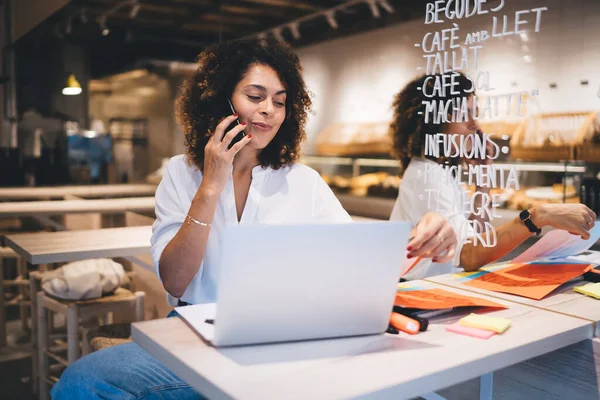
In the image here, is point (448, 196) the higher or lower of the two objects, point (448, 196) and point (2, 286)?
the higher

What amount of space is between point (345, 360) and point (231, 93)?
1031 millimetres

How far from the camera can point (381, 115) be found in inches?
122

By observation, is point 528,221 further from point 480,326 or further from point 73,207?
point 73,207

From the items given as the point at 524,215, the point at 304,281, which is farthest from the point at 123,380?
the point at 524,215

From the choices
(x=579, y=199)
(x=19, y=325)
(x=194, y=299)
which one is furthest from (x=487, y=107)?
(x=19, y=325)

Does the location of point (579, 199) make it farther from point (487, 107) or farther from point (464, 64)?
point (464, 64)

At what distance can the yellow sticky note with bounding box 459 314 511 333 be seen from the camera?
1022 millimetres

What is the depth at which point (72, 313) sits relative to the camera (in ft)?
7.68

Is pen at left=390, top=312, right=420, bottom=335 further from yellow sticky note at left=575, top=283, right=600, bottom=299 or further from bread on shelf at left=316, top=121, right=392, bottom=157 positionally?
bread on shelf at left=316, top=121, right=392, bottom=157

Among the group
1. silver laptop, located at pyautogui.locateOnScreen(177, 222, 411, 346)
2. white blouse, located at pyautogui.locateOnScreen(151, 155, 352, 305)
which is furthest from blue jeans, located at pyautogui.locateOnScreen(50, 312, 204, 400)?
white blouse, located at pyautogui.locateOnScreen(151, 155, 352, 305)

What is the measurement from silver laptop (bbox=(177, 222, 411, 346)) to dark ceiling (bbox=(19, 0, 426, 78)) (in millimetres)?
2960

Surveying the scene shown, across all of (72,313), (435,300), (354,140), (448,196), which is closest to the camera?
(435,300)

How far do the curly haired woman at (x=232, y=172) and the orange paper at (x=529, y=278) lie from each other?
1.11ft

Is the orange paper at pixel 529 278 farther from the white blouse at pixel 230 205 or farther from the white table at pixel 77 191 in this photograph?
the white table at pixel 77 191
